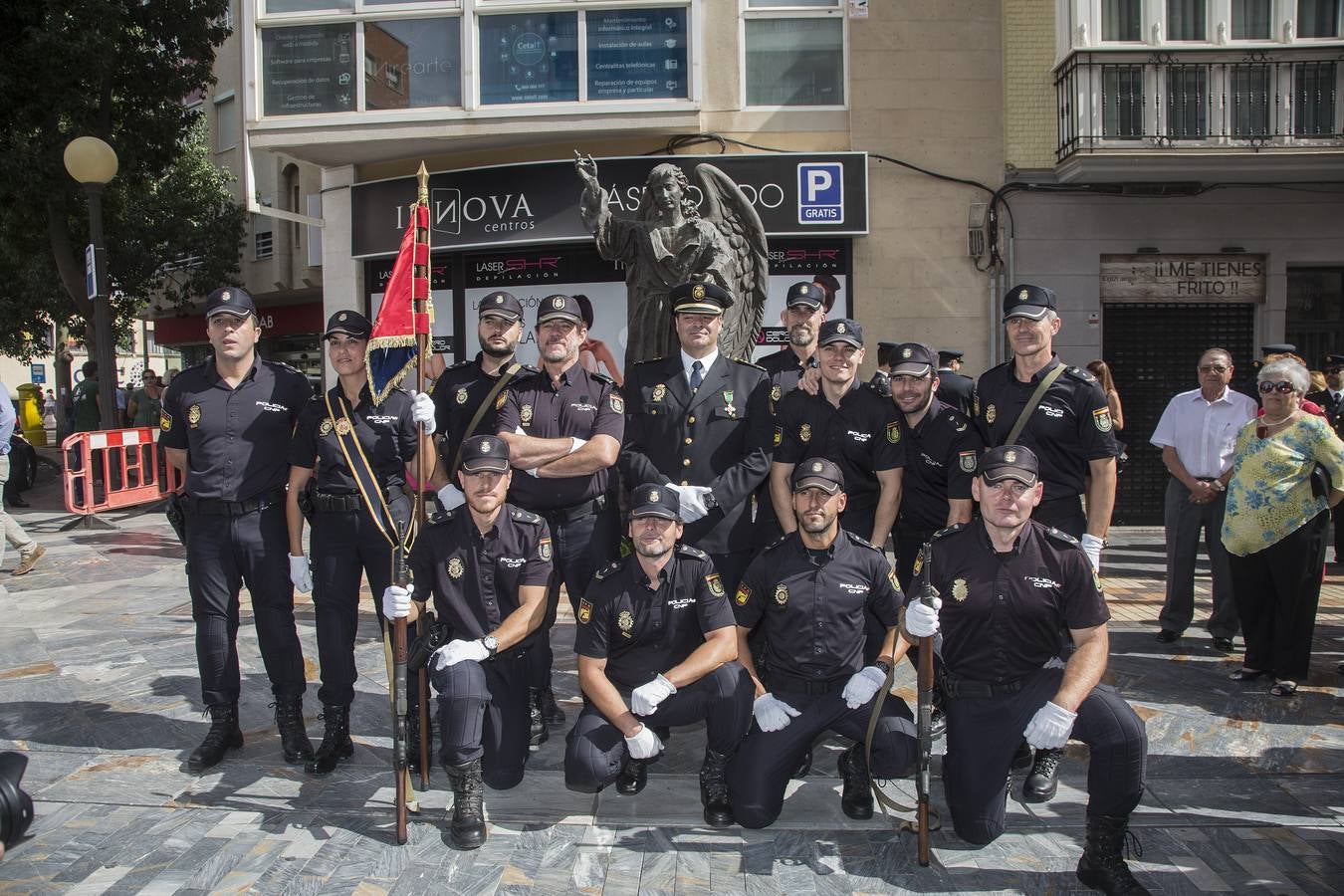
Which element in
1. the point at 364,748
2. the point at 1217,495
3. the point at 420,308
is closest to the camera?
the point at 420,308

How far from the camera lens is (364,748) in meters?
5.01

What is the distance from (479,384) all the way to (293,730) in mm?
1917

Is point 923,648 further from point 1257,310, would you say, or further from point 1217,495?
point 1257,310

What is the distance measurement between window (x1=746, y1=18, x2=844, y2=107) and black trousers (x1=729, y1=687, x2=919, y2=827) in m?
10.1

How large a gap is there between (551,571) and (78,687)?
3.28 meters

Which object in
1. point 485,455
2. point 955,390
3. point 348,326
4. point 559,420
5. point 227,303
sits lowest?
point 485,455

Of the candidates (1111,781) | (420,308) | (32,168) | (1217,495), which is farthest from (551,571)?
(32,168)

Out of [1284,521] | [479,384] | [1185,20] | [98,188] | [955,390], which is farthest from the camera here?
[98,188]

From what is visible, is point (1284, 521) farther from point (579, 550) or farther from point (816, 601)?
point (579, 550)

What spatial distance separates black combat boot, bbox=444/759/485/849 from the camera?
393 centimetres

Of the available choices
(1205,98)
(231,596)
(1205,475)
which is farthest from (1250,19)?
(231,596)

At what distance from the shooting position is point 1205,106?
11.9 metres

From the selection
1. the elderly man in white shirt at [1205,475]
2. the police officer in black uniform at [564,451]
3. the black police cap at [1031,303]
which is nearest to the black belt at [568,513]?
the police officer in black uniform at [564,451]

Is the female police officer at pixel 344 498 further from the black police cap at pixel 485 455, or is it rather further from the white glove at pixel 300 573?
the black police cap at pixel 485 455
